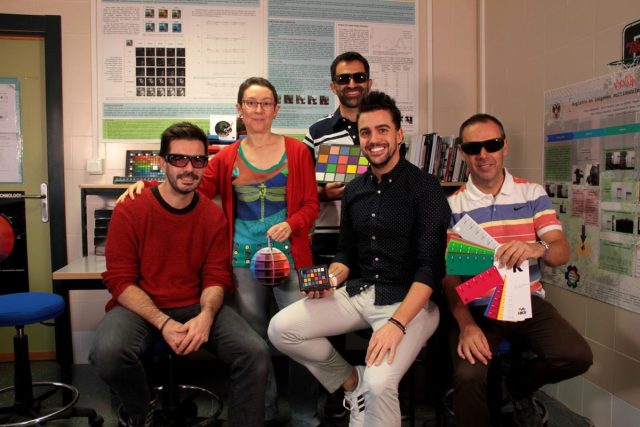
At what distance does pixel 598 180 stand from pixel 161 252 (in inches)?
76.2

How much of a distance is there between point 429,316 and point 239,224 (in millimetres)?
910

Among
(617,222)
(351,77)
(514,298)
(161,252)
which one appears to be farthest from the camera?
(351,77)

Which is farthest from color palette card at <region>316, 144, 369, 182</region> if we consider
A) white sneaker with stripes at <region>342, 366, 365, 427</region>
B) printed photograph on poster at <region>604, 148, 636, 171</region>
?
printed photograph on poster at <region>604, 148, 636, 171</region>

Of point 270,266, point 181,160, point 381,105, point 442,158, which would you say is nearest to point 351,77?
point 381,105

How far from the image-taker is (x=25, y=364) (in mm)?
2141

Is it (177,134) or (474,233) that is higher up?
(177,134)

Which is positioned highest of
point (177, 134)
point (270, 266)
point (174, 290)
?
point (177, 134)

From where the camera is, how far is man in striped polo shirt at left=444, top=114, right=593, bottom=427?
1.65m

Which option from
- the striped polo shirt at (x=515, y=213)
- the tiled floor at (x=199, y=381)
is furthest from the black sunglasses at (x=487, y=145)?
the tiled floor at (x=199, y=381)

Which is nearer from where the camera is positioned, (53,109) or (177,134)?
(177,134)

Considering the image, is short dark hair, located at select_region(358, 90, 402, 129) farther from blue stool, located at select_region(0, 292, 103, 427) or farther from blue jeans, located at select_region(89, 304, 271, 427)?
blue stool, located at select_region(0, 292, 103, 427)

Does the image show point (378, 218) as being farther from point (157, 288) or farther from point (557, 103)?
point (557, 103)

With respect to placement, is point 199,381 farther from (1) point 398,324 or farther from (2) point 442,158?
(2) point 442,158

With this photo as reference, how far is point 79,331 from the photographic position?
10.2ft
